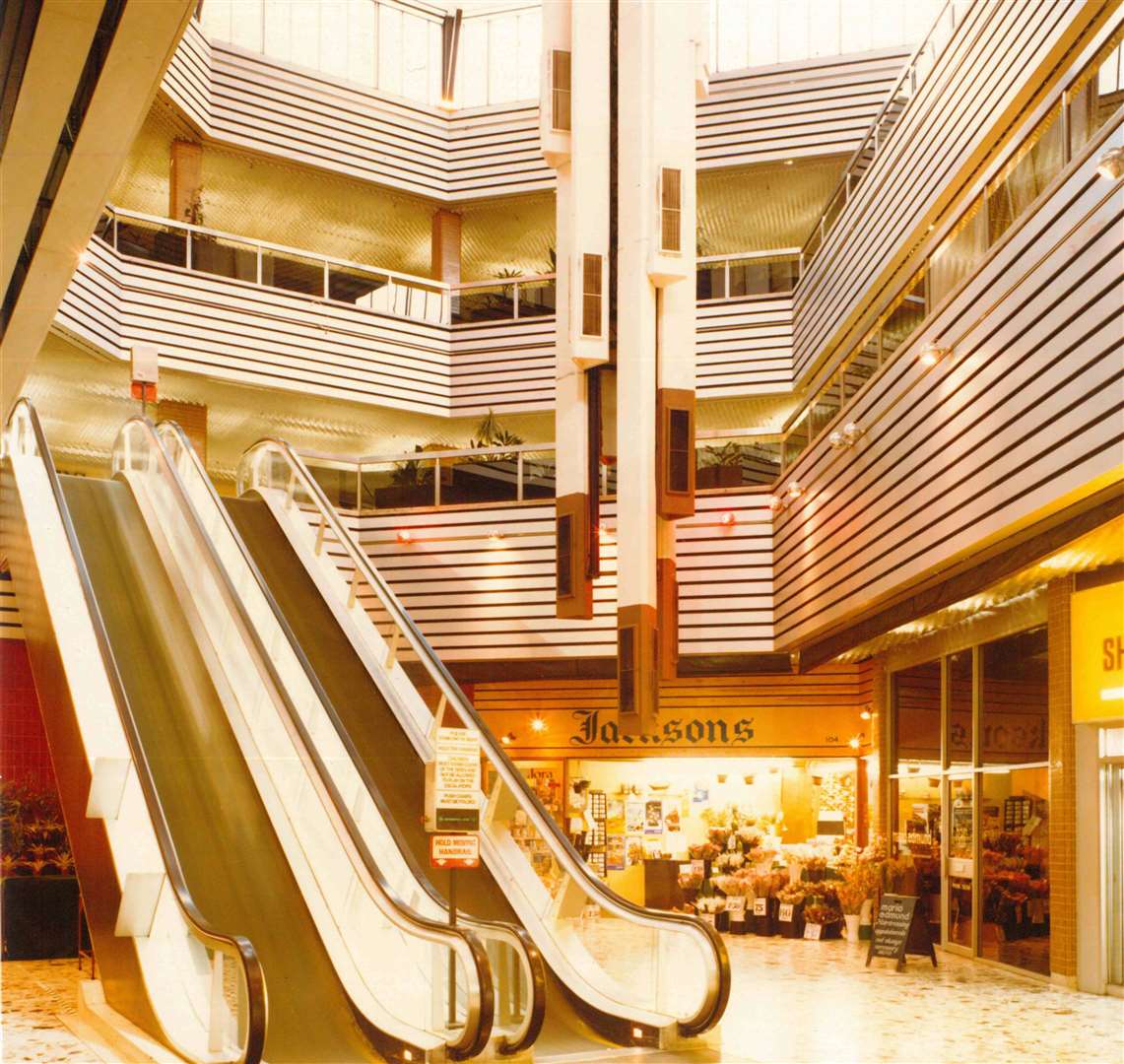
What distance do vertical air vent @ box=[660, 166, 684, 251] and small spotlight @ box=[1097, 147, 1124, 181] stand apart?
13.8ft

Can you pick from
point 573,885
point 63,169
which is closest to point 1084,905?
point 573,885

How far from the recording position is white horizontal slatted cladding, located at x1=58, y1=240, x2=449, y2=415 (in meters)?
18.1

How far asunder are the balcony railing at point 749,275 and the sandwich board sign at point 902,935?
931 cm

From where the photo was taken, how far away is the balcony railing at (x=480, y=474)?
1655cm

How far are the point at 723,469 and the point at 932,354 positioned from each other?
662 centimetres

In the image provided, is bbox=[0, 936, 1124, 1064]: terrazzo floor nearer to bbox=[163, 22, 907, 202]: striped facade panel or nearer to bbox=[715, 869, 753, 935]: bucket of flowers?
bbox=[715, 869, 753, 935]: bucket of flowers

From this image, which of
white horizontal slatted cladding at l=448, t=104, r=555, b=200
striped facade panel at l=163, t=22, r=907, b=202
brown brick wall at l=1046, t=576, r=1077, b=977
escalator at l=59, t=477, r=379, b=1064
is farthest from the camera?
white horizontal slatted cladding at l=448, t=104, r=555, b=200

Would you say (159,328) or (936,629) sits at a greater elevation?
(159,328)

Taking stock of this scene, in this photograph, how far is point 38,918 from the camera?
40.3 ft

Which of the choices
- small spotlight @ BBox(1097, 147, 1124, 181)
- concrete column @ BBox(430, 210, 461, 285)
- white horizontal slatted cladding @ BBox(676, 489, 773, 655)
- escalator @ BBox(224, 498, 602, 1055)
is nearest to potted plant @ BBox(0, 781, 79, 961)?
escalator @ BBox(224, 498, 602, 1055)

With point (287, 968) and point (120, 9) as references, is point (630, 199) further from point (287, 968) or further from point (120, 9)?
point (120, 9)

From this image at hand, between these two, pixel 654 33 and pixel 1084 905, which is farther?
pixel 654 33

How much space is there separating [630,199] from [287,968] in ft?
20.6

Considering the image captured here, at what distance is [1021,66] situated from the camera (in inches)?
408
